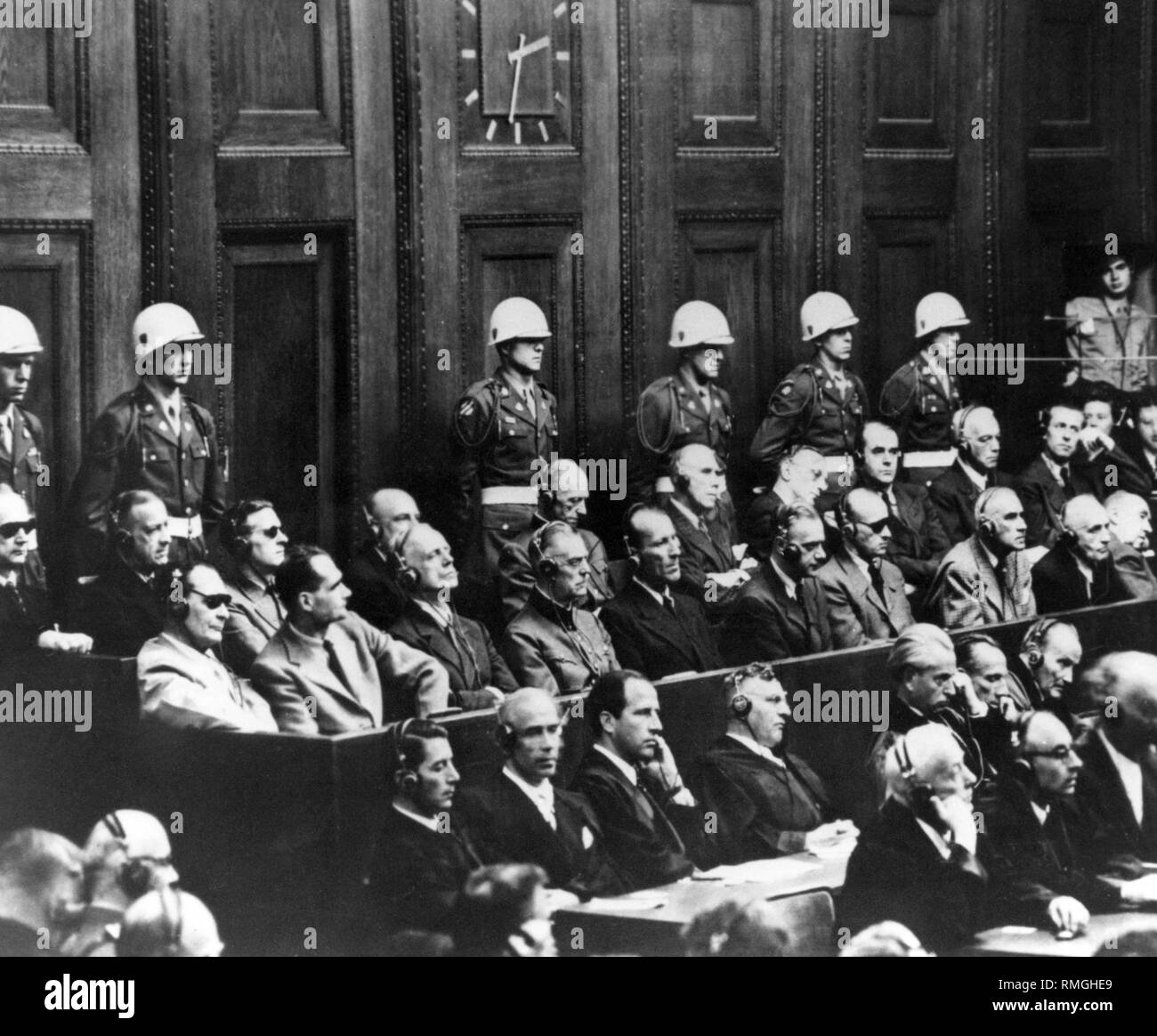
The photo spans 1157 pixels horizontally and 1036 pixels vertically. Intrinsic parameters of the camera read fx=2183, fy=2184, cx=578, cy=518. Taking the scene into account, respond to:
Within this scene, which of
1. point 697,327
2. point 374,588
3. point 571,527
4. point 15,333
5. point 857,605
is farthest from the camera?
point 857,605

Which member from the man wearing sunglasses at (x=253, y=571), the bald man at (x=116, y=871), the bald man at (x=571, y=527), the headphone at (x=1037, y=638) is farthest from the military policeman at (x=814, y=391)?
the bald man at (x=116, y=871)

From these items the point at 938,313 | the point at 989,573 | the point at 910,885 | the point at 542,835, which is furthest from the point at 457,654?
the point at 938,313

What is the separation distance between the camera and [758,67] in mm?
7512

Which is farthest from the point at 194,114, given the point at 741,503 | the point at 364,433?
the point at 741,503

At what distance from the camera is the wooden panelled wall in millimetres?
6820

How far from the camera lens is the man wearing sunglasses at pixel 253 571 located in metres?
7.01

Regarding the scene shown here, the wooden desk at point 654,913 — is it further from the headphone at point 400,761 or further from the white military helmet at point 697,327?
the white military helmet at point 697,327

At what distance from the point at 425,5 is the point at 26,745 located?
2.70 metres

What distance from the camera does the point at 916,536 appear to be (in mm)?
7828

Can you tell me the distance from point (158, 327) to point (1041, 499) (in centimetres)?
323

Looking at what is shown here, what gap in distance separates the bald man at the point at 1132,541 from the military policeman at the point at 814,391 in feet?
3.78

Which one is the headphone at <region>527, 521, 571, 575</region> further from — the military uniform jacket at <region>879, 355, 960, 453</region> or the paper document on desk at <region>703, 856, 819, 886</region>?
the military uniform jacket at <region>879, 355, 960, 453</region>

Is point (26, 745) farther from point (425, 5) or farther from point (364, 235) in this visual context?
point (425, 5)

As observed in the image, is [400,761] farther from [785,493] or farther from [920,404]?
[920,404]
